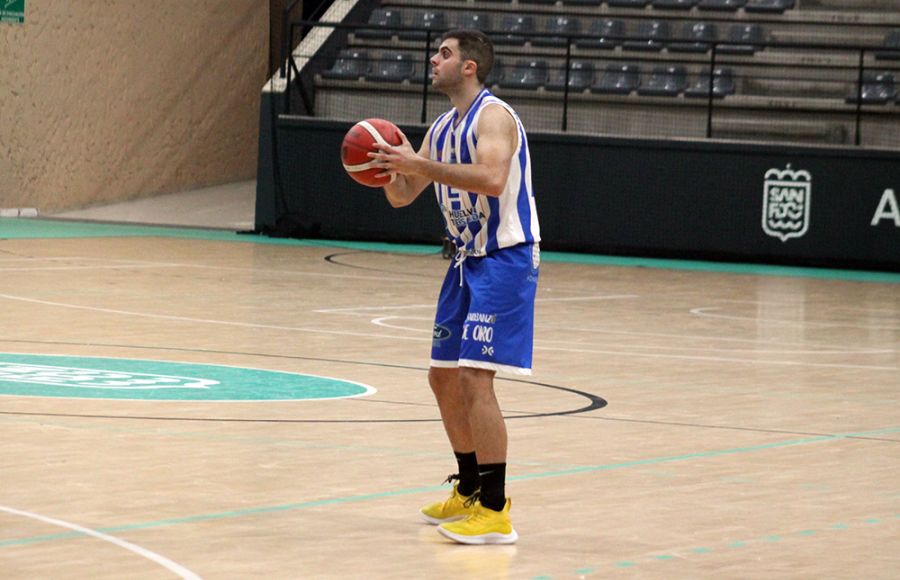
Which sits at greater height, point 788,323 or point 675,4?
point 675,4

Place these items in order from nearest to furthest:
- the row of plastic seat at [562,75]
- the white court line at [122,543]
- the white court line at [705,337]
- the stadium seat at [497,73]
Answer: the white court line at [122,543]
the white court line at [705,337]
the row of plastic seat at [562,75]
the stadium seat at [497,73]

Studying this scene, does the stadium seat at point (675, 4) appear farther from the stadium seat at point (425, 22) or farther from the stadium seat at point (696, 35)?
the stadium seat at point (425, 22)

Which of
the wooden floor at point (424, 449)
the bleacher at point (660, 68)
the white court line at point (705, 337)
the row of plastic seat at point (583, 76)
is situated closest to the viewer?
the wooden floor at point (424, 449)

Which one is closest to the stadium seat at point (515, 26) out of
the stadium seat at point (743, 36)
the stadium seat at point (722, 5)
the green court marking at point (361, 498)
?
the stadium seat at point (722, 5)

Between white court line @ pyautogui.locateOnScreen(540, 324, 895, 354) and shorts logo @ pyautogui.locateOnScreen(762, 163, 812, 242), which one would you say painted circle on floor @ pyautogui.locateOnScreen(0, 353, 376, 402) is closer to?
white court line @ pyautogui.locateOnScreen(540, 324, 895, 354)

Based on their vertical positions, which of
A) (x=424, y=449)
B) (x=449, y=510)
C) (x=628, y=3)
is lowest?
(x=424, y=449)

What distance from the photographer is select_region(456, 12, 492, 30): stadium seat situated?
25.3 metres

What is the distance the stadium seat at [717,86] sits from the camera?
75.6ft

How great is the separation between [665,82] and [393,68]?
3.92 m

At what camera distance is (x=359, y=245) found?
23203mm

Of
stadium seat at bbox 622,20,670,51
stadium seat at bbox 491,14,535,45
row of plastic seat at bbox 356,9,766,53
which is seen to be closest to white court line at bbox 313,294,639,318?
row of plastic seat at bbox 356,9,766,53

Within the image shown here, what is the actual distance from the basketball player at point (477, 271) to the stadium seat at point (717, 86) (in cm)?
1685

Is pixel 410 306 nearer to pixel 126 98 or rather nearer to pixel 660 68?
pixel 660 68

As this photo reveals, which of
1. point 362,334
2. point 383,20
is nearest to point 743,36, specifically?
point 383,20
